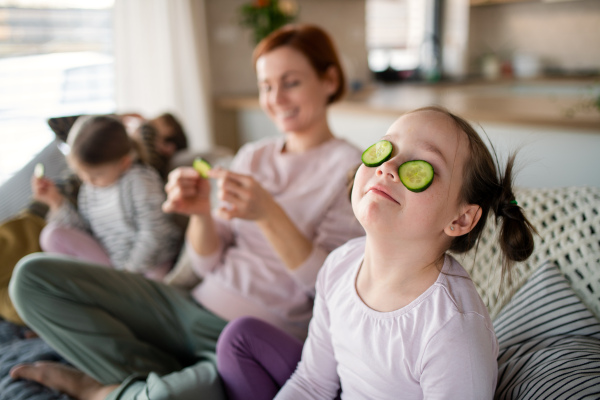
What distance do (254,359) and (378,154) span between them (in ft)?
1.91

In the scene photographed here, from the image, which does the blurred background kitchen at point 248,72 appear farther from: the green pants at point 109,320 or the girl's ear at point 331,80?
the green pants at point 109,320

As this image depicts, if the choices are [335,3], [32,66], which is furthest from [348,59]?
[32,66]

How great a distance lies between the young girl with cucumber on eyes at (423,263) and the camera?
2.40 feet

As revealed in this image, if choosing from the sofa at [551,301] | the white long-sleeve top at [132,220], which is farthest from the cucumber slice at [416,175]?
the white long-sleeve top at [132,220]

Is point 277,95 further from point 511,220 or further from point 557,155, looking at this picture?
point 557,155

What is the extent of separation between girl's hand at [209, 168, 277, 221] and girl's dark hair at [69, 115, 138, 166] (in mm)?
718

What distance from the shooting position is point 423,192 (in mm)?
739

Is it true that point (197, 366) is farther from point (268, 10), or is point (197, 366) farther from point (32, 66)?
point (268, 10)

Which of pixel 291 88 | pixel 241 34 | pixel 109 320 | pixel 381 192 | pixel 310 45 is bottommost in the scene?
pixel 109 320

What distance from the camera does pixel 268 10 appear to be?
327 centimetres

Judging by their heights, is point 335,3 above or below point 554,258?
above

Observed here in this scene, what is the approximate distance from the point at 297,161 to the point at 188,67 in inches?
87.3

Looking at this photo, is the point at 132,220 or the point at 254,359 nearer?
the point at 254,359

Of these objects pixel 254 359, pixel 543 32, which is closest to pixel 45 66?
pixel 254 359
